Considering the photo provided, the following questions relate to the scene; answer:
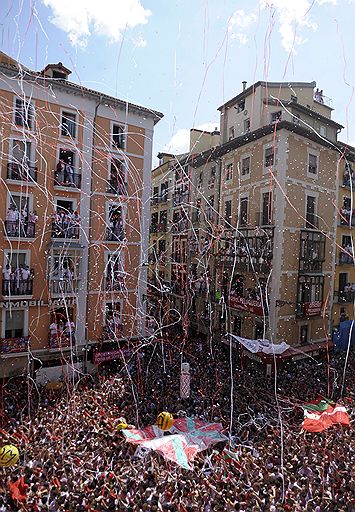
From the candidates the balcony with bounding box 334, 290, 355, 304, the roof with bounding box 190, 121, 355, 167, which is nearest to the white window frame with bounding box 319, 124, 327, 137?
the roof with bounding box 190, 121, 355, 167

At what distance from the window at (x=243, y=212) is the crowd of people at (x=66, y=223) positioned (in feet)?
26.2

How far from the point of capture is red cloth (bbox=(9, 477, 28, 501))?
5719 millimetres

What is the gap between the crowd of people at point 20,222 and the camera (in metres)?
11.7

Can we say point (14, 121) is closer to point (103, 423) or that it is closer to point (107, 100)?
point (107, 100)

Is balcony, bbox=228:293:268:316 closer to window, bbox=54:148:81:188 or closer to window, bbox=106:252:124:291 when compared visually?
window, bbox=106:252:124:291

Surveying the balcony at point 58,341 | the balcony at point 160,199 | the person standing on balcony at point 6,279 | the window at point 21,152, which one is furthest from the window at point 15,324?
the balcony at point 160,199

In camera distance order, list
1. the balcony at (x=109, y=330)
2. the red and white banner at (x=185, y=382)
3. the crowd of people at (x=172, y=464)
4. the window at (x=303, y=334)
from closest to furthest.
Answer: the crowd of people at (x=172, y=464) → the red and white banner at (x=185, y=382) → the balcony at (x=109, y=330) → the window at (x=303, y=334)

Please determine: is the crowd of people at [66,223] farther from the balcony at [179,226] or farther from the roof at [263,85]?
the roof at [263,85]

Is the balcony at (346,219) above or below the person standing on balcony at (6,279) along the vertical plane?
above

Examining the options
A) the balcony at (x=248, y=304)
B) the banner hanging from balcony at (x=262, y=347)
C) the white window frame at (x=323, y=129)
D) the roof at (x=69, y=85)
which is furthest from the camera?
the white window frame at (x=323, y=129)

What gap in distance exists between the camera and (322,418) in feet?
27.5

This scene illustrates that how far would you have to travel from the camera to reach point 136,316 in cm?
1448

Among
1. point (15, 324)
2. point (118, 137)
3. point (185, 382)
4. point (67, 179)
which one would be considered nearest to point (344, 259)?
point (185, 382)

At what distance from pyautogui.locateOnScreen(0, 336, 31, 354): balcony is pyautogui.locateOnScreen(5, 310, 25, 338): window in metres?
0.26
